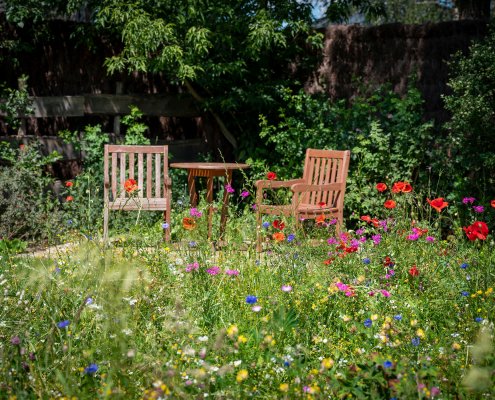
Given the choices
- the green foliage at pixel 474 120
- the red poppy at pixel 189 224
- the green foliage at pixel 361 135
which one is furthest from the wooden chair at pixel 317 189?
the red poppy at pixel 189 224

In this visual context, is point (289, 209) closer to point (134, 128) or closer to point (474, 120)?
point (474, 120)

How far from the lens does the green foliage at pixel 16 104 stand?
6.06 metres

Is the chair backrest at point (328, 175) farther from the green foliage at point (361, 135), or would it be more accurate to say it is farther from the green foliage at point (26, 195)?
the green foliage at point (26, 195)

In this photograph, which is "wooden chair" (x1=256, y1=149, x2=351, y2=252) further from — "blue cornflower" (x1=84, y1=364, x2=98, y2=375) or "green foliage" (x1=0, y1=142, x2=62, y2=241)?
"blue cornflower" (x1=84, y1=364, x2=98, y2=375)

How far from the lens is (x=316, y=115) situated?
6.55 meters

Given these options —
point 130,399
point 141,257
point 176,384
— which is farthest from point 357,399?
point 141,257

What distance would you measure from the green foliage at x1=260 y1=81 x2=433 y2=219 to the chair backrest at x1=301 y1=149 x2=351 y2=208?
1.21 ft

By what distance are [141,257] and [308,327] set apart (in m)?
1.09

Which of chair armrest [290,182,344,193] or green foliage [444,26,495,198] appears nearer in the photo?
chair armrest [290,182,344,193]

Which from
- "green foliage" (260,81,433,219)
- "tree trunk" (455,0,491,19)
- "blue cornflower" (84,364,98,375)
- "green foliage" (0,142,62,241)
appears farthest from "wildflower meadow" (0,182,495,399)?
"tree trunk" (455,0,491,19)

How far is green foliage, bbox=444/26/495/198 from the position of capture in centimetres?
518

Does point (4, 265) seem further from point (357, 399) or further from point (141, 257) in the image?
point (357, 399)

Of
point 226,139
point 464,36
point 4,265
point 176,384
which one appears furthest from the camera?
point 226,139

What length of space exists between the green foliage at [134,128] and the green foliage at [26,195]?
814 mm
